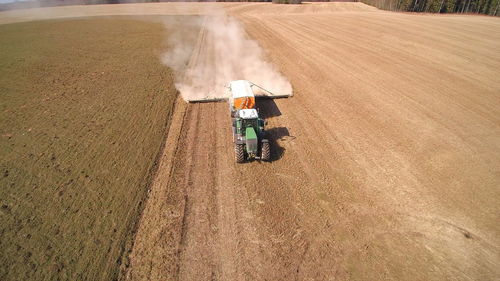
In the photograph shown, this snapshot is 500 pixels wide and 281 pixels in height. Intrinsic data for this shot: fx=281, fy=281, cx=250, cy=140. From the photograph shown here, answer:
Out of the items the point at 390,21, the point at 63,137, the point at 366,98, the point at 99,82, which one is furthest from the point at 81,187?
the point at 390,21

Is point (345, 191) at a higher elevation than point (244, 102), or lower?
lower

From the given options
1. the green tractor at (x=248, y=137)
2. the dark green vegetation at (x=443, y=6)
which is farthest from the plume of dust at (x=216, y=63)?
the dark green vegetation at (x=443, y=6)

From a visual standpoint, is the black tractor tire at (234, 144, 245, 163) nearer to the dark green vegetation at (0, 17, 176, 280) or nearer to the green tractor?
the green tractor

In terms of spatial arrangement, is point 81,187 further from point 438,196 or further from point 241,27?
point 241,27

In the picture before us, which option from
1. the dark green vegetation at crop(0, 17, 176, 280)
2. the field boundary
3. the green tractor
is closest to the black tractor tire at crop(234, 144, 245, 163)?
the green tractor

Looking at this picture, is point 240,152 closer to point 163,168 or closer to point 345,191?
point 163,168

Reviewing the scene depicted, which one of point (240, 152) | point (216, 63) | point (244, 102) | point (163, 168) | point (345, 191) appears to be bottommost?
point (345, 191)

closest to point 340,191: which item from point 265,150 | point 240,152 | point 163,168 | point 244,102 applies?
point 265,150
